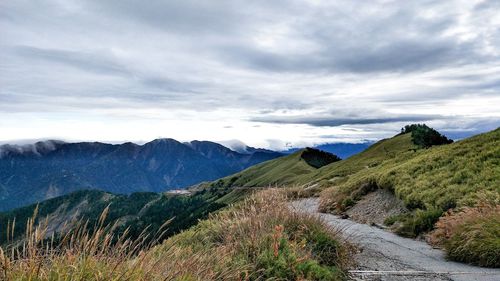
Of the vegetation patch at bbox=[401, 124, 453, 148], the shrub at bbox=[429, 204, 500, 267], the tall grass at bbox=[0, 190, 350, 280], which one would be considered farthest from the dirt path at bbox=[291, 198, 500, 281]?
the vegetation patch at bbox=[401, 124, 453, 148]

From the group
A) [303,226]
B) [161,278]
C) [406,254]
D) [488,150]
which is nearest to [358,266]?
[303,226]

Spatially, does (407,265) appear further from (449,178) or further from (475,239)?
(449,178)

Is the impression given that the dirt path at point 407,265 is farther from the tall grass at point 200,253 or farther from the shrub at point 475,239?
the tall grass at point 200,253

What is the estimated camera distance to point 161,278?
5086 mm

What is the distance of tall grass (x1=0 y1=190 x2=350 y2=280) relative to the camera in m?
4.48

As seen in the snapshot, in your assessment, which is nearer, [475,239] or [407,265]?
[407,265]

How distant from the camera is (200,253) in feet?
22.2

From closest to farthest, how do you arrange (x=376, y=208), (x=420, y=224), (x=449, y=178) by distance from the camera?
(x=420, y=224) → (x=449, y=178) → (x=376, y=208)

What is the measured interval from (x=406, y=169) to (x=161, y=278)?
22333 mm

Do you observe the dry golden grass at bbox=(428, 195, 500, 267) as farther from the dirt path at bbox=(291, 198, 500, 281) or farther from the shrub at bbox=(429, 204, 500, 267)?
the dirt path at bbox=(291, 198, 500, 281)

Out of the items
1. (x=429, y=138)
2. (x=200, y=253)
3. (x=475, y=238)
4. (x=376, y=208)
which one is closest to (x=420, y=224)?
(x=475, y=238)

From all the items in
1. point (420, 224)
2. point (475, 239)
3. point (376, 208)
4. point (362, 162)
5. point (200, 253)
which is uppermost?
point (200, 253)

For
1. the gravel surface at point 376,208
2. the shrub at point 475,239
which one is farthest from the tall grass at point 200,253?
the gravel surface at point 376,208

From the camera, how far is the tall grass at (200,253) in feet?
14.7
